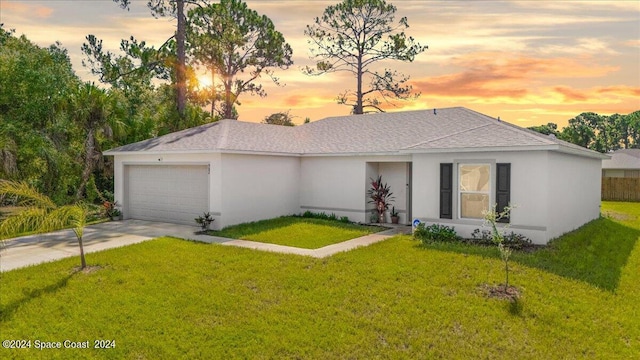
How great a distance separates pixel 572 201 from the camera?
13930mm

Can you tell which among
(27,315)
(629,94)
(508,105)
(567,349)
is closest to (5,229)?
(27,315)

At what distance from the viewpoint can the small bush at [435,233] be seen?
12.3 metres

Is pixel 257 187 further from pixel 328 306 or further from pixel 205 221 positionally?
pixel 328 306

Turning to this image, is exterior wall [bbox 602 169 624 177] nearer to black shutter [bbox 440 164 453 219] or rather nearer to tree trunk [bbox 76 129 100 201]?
black shutter [bbox 440 164 453 219]

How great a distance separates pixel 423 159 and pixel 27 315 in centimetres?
1108

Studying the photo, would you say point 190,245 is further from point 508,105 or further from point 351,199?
point 508,105

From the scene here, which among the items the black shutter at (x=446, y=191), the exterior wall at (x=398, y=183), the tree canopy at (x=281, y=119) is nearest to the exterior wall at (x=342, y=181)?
the exterior wall at (x=398, y=183)

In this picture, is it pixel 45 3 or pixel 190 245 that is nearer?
pixel 190 245

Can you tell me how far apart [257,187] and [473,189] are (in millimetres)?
7997

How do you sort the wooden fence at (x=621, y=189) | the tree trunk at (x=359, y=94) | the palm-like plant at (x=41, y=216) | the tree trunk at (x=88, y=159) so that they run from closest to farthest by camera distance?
the palm-like plant at (x=41, y=216) < the tree trunk at (x=88, y=159) < the wooden fence at (x=621, y=189) < the tree trunk at (x=359, y=94)

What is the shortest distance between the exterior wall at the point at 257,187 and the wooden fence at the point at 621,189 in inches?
1036

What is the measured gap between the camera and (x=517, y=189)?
11.7 metres

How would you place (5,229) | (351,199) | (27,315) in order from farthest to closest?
(351,199)
(5,229)
(27,315)

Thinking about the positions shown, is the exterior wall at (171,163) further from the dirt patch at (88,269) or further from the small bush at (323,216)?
the dirt patch at (88,269)
